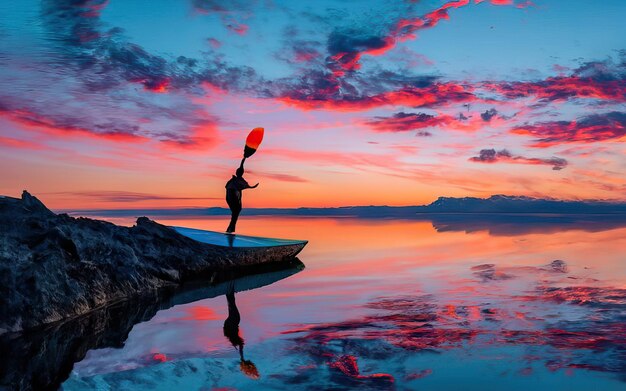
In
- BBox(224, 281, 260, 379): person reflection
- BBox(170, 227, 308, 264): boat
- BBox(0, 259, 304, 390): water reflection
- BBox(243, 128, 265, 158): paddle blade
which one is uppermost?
BBox(243, 128, 265, 158): paddle blade

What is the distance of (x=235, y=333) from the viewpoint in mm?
7457

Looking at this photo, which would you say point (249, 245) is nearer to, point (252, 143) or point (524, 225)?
point (252, 143)

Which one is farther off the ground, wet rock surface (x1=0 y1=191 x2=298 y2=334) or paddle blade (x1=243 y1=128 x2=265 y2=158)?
paddle blade (x1=243 y1=128 x2=265 y2=158)

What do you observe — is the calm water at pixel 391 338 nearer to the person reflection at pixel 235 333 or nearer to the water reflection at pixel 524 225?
the person reflection at pixel 235 333

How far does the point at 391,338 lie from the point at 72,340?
4039 mm

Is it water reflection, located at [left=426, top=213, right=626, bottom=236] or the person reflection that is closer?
the person reflection

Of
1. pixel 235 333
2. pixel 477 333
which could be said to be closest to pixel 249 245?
pixel 235 333

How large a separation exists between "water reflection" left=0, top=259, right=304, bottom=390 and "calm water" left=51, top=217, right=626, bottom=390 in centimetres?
19

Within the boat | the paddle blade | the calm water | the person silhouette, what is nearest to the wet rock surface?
the boat

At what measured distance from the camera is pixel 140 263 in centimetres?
1074

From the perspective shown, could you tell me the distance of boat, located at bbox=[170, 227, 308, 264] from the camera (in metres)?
13.7

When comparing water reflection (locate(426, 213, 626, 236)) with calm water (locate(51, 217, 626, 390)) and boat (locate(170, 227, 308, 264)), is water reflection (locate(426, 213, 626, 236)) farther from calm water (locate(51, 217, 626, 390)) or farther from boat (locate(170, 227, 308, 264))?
calm water (locate(51, 217, 626, 390))

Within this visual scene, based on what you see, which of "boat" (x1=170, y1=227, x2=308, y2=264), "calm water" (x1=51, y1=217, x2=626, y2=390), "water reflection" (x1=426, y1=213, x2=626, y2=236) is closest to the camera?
"calm water" (x1=51, y1=217, x2=626, y2=390)

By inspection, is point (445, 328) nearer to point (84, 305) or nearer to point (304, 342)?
point (304, 342)
